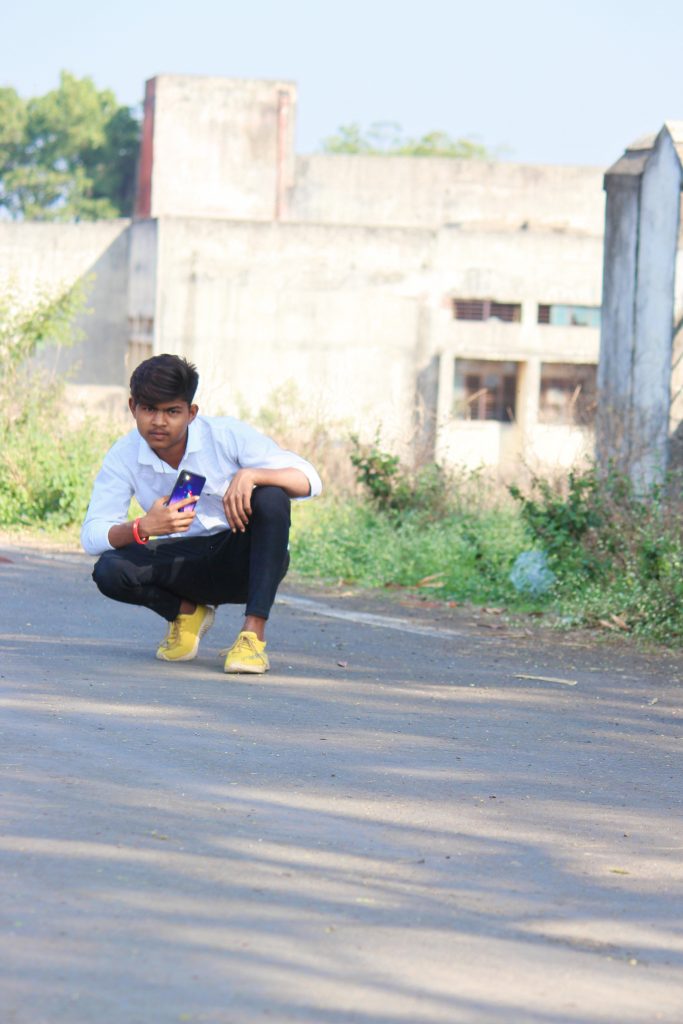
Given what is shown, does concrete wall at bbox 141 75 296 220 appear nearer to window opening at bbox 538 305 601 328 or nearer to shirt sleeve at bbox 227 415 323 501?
window opening at bbox 538 305 601 328

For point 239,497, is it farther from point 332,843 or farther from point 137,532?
point 332,843

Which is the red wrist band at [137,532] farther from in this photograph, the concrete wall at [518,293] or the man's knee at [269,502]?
the concrete wall at [518,293]

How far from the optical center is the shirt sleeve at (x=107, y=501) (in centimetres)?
676

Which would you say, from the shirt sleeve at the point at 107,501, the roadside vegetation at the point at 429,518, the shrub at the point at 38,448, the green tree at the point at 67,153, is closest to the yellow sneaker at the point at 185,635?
the shirt sleeve at the point at 107,501

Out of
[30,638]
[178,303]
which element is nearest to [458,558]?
[30,638]

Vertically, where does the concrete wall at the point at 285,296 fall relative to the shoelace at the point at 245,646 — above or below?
above

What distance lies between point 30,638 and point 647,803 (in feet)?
11.9

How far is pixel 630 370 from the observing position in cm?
1287

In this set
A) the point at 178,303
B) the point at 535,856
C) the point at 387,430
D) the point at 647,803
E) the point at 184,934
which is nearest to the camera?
the point at 184,934

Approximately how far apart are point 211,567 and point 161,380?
2.98ft

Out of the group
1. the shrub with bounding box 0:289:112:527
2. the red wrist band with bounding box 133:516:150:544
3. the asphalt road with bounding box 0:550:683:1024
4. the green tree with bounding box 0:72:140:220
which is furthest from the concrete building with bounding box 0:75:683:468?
the asphalt road with bounding box 0:550:683:1024

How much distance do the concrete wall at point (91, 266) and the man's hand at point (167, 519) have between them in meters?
35.1

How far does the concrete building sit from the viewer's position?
37.6 m

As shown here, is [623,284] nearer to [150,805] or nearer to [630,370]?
[630,370]
